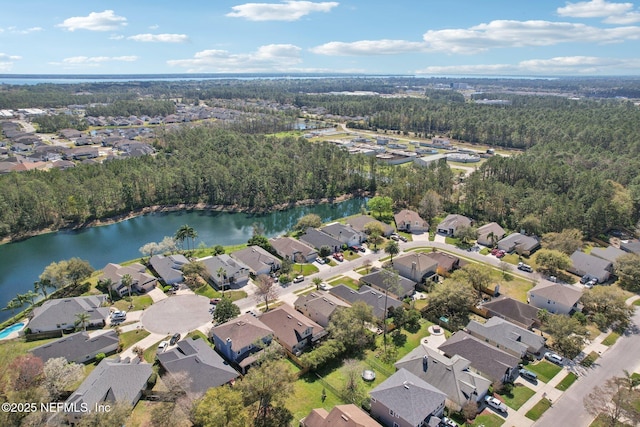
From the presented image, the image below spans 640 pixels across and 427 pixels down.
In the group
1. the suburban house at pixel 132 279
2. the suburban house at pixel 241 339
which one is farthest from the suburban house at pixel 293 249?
the suburban house at pixel 241 339

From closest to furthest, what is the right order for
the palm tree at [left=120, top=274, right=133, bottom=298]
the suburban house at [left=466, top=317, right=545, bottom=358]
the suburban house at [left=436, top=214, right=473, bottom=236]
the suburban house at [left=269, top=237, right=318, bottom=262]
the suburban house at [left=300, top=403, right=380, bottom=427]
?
the suburban house at [left=300, top=403, right=380, bottom=427] < the suburban house at [left=466, top=317, right=545, bottom=358] < the palm tree at [left=120, top=274, right=133, bottom=298] < the suburban house at [left=269, top=237, right=318, bottom=262] < the suburban house at [left=436, top=214, right=473, bottom=236]

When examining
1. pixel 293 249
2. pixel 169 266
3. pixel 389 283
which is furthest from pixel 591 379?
pixel 169 266

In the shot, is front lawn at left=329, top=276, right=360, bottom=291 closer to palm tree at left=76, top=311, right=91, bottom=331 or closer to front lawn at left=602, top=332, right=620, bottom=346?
front lawn at left=602, top=332, right=620, bottom=346

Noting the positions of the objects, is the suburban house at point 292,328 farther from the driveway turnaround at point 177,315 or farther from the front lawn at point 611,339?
the front lawn at point 611,339

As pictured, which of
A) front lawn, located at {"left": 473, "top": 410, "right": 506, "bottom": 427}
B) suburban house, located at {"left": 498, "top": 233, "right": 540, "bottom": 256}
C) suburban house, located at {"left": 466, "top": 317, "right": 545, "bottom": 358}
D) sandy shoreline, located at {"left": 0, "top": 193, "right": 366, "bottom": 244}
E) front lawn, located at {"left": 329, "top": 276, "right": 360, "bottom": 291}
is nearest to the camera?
front lawn, located at {"left": 473, "top": 410, "right": 506, "bottom": 427}

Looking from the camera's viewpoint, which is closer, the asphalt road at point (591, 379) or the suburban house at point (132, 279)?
the asphalt road at point (591, 379)

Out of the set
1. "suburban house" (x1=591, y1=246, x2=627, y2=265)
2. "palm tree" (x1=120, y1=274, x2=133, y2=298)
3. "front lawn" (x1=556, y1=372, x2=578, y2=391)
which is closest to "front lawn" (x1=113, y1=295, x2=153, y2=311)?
"palm tree" (x1=120, y1=274, x2=133, y2=298)

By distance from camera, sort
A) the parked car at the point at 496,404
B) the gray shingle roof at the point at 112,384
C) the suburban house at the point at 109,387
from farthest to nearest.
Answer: the parked car at the point at 496,404, the gray shingle roof at the point at 112,384, the suburban house at the point at 109,387
